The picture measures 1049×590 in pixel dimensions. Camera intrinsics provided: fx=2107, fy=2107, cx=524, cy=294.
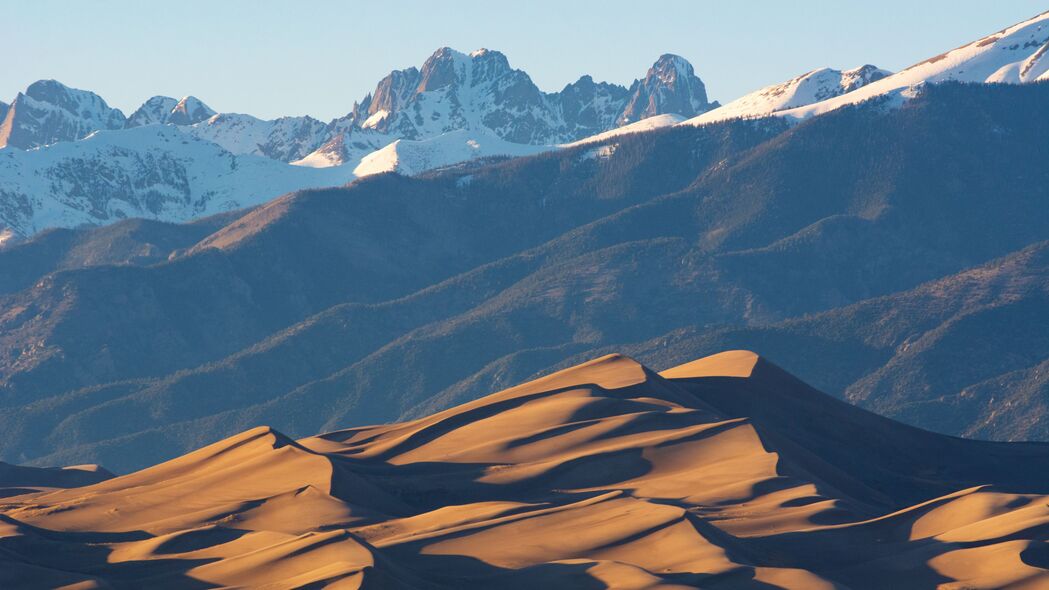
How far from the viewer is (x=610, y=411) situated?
14075cm

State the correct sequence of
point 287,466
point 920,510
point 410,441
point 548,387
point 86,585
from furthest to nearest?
point 548,387 → point 410,441 → point 287,466 → point 920,510 → point 86,585

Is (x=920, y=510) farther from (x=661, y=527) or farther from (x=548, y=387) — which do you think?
(x=548, y=387)

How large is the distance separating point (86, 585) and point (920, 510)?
47.8m

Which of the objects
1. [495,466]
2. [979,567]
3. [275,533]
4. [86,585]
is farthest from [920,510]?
[86,585]

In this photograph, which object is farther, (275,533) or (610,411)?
(610,411)

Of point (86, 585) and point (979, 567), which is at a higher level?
point (86, 585)

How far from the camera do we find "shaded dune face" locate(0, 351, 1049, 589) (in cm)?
9694

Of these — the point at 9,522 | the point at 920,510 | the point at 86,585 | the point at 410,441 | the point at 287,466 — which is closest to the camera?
the point at 86,585

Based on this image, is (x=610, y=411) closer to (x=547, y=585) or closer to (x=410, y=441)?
(x=410, y=441)

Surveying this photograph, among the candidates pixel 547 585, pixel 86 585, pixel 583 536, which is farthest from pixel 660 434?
pixel 86 585

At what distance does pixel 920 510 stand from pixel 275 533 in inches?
1417

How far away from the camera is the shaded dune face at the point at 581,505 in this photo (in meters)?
96.9

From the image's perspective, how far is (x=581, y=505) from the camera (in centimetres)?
11119

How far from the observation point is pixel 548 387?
153 m
